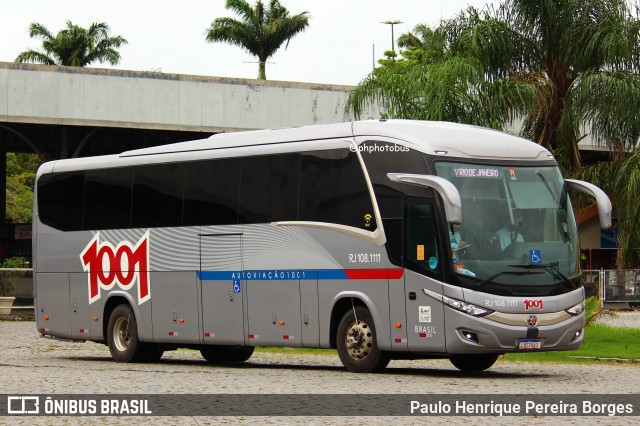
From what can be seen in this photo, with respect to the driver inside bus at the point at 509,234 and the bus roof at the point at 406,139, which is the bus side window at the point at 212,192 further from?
the driver inside bus at the point at 509,234

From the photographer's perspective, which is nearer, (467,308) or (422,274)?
(467,308)

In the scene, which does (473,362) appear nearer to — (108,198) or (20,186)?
(108,198)

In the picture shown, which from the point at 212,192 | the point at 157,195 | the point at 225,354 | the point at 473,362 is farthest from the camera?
the point at 225,354

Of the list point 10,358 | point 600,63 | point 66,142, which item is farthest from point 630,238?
point 66,142

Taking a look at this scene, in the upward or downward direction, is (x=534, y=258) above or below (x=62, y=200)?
below

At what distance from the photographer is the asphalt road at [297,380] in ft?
43.2

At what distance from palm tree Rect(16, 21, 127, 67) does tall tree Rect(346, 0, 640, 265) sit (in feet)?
158

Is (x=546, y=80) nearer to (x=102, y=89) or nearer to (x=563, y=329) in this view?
(x=563, y=329)

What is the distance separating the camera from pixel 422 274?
62.7 feet

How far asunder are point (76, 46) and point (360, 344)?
6162 cm

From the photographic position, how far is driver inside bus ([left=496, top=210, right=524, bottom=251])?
749 inches

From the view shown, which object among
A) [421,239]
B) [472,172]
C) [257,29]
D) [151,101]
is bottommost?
[421,239]

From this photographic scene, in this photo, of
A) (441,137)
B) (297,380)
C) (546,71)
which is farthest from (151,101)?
(297,380)

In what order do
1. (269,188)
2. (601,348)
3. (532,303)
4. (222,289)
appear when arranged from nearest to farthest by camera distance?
(532,303), (269,188), (222,289), (601,348)
